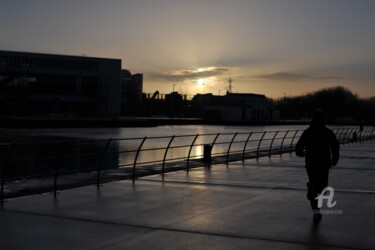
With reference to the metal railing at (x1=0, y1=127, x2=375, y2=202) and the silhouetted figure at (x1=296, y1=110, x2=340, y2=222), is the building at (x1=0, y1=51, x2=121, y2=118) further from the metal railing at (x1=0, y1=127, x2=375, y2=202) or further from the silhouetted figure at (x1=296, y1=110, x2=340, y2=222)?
the silhouetted figure at (x1=296, y1=110, x2=340, y2=222)

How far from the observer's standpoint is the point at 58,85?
372ft

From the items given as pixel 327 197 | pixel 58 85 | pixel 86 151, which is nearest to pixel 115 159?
pixel 86 151

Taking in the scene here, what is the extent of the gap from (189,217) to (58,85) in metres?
109

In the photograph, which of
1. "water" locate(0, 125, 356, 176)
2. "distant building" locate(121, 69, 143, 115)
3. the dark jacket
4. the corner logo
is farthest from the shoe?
"distant building" locate(121, 69, 143, 115)

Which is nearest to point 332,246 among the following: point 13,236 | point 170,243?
point 170,243

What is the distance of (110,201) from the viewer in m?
10.4

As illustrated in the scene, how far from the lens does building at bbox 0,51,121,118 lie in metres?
106

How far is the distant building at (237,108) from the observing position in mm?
161375

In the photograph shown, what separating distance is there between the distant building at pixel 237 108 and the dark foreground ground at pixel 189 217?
484 feet

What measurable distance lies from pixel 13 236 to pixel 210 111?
6061 inches

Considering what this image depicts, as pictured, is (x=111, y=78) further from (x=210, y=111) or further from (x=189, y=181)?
(x=189, y=181)

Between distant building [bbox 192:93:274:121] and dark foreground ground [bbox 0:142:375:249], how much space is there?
484 ft

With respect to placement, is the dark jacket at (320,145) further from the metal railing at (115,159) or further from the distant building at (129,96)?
the distant building at (129,96)

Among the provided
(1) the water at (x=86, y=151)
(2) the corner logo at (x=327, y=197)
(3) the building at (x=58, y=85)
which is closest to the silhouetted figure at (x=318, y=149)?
(2) the corner logo at (x=327, y=197)
